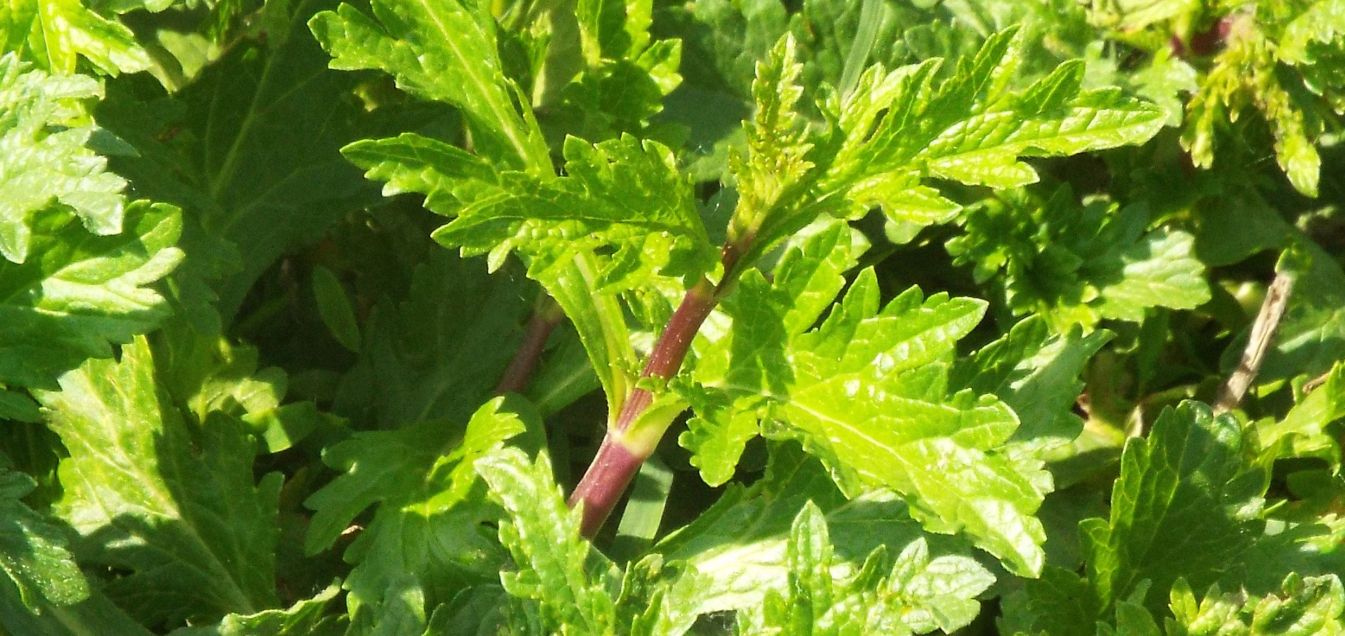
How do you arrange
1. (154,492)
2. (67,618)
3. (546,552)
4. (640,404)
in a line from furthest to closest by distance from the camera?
1. (154,492)
2. (67,618)
3. (640,404)
4. (546,552)

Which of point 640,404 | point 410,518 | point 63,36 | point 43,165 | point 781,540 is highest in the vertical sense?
point 63,36

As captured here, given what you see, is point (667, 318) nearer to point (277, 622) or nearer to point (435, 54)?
point (435, 54)

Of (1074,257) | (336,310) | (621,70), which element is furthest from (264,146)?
(1074,257)

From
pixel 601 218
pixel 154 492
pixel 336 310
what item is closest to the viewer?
pixel 601 218

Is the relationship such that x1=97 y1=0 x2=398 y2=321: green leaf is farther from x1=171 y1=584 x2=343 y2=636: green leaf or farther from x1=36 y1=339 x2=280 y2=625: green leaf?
x1=171 y1=584 x2=343 y2=636: green leaf

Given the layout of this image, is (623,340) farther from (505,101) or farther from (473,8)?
(473,8)
